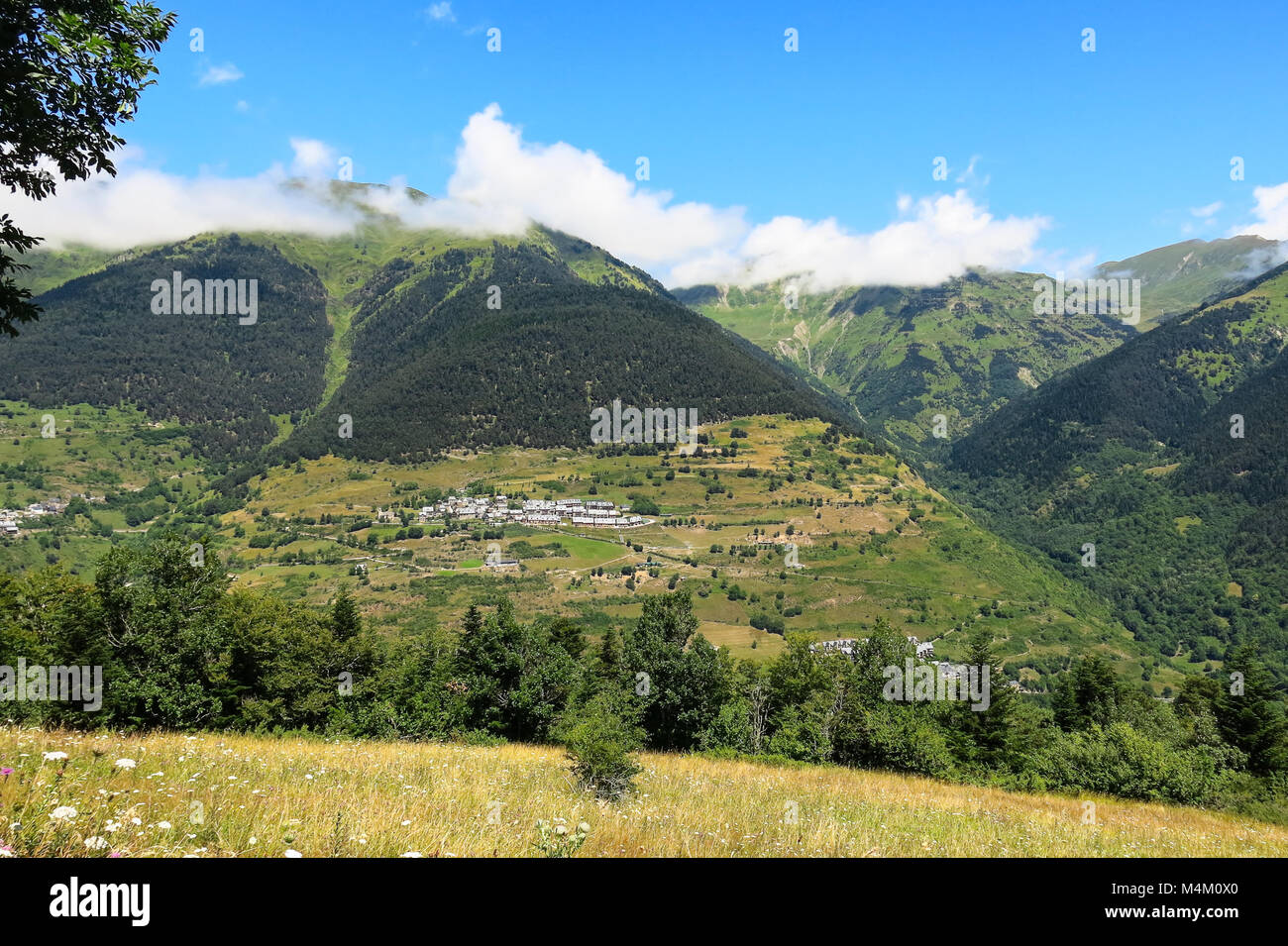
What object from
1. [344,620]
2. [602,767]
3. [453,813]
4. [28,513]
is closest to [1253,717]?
[602,767]

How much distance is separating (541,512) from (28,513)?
146315 mm

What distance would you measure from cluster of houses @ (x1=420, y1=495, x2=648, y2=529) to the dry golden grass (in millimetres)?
157076

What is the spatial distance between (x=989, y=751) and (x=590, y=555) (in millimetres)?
115866

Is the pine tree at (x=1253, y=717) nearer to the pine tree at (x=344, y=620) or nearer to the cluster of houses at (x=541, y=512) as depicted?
the pine tree at (x=344, y=620)

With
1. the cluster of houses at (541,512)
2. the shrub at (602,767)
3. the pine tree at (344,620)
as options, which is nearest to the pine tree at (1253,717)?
the shrub at (602,767)

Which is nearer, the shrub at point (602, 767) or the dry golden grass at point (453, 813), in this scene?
the dry golden grass at point (453, 813)

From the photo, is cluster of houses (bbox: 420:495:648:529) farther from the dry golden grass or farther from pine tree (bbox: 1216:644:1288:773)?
the dry golden grass

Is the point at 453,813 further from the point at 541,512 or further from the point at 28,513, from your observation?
the point at 28,513

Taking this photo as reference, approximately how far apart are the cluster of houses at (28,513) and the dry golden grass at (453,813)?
218720 millimetres

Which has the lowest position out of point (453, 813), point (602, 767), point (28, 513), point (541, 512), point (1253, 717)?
point (1253, 717)

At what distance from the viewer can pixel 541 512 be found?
17612 centimetres

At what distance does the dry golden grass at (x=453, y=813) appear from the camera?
5.02m

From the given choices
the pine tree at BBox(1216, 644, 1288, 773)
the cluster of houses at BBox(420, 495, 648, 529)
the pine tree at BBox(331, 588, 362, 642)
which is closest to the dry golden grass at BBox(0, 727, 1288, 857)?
the pine tree at BBox(331, 588, 362, 642)
